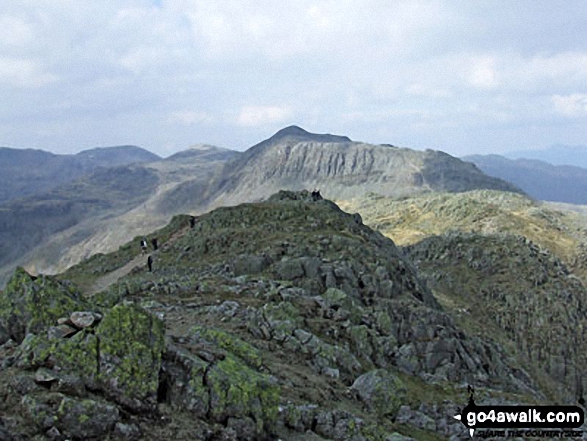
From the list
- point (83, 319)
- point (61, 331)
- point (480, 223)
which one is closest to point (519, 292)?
point (480, 223)

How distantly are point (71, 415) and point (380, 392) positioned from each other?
12.3m

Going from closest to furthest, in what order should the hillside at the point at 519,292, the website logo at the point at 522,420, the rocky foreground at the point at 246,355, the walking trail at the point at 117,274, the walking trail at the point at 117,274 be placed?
the rocky foreground at the point at 246,355 → the website logo at the point at 522,420 → the walking trail at the point at 117,274 → the walking trail at the point at 117,274 → the hillside at the point at 519,292

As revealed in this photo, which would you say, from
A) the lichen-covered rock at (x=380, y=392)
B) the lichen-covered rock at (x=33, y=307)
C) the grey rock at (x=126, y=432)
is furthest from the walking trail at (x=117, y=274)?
the grey rock at (x=126, y=432)

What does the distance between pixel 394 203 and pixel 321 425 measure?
581ft

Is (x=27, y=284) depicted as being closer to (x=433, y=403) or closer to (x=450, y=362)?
(x=433, y=403)

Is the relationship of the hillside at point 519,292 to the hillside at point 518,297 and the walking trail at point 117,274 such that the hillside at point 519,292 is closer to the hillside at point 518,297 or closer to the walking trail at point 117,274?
the hillside at point 518,297

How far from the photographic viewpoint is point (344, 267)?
39.9m

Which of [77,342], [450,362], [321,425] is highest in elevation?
[77,342]

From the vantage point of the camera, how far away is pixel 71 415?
39.4 ft

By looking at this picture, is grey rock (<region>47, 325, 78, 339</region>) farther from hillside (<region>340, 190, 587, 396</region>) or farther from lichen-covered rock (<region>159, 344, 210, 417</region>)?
hillside (<region>340, 190, 587, 396</region>)

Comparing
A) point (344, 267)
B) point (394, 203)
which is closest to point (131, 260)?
point (344, 267)

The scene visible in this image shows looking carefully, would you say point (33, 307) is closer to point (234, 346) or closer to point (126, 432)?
point (126, 432)

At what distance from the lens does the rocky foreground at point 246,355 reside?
42.5 feet

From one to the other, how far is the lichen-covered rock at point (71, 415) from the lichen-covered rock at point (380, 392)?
1077 centimetres
